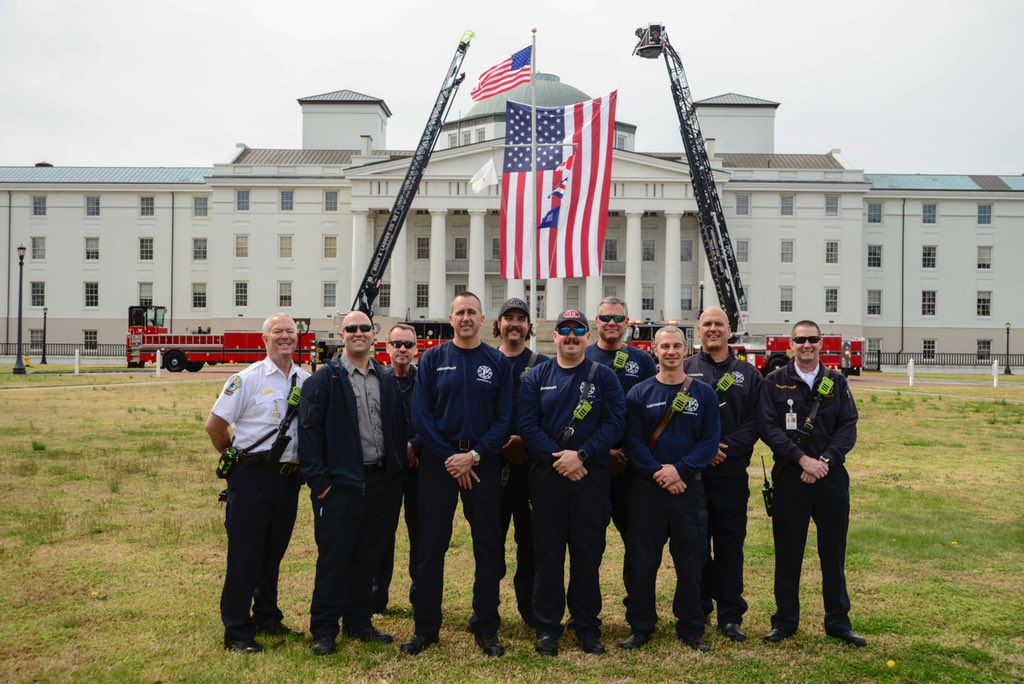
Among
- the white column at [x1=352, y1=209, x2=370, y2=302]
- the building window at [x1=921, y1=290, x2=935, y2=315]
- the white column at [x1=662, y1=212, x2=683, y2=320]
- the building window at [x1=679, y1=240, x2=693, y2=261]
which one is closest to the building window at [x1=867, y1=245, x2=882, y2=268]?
the building window at [x1=921, y1=290, x2=935, y2=315]

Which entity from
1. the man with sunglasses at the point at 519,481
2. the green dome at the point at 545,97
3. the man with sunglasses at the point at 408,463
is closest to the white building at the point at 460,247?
the green dome at the point at 545,97

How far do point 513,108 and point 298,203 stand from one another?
55.8 meters

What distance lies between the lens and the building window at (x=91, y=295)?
71.2m

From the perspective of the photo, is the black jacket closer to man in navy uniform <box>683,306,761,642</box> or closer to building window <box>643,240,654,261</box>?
man in navy uniform <box>683,306,761,642</box>

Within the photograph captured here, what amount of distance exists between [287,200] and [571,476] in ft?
223

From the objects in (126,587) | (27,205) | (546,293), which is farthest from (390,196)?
(126,587)

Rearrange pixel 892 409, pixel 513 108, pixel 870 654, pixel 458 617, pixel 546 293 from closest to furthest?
pixel 870 654 < pixel 458 617 < pixel 513 108 < pixel 892 409 < pixel 546 293

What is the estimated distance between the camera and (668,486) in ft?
21.2

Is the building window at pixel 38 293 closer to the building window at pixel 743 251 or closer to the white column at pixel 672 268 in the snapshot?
the white column at pixel 672 268

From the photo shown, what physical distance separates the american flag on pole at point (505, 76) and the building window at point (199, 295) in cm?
5632

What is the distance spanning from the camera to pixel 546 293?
6594 cm

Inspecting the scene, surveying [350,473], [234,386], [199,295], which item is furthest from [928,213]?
[234,386]

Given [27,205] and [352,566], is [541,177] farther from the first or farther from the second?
[27,205]

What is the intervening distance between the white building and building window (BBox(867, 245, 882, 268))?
8 cm
